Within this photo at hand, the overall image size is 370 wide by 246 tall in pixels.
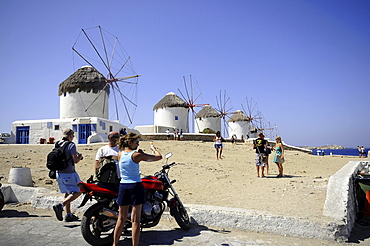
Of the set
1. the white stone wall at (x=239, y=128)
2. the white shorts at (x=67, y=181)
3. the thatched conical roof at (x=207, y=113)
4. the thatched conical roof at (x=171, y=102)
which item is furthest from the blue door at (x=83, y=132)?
the white stone wall at (x=239, y=128)

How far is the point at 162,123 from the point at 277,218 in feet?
124

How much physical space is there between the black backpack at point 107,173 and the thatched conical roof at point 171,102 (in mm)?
37383

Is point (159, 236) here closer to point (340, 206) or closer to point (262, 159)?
point (340, 206)

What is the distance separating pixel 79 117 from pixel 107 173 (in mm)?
25264

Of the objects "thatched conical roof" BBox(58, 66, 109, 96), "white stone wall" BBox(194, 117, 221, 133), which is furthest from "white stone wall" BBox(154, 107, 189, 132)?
"thatched conical roof" BBox(58, 66, 109, 96)

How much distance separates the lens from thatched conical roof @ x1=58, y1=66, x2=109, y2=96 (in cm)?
2919

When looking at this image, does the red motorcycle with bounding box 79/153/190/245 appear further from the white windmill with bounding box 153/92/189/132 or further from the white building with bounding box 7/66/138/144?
the white windmill with bounding box 153/92/189/132

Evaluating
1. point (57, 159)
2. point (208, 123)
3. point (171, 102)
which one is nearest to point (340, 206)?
point (57, 159)

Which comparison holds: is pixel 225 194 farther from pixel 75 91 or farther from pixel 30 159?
pixel 75 91

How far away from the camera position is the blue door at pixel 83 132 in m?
25.0

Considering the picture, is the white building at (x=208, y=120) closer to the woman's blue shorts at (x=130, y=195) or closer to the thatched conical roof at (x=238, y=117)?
the thatched conical roof at (x=238, y=117)

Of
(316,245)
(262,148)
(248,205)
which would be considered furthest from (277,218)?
(262,148)

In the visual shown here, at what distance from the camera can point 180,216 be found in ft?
14.1

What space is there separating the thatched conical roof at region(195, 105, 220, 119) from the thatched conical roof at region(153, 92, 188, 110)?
A: 242 inches
